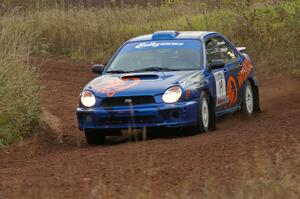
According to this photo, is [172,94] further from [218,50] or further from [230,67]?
[218,50]

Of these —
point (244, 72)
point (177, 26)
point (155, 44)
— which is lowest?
point (177, 26)

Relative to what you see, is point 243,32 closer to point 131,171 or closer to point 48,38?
point 48,38

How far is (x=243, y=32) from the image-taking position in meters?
25.0

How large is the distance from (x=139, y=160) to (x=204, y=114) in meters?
3.07

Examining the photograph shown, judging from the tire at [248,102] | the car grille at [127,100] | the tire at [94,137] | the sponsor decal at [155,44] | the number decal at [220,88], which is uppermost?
the sponsor decal at [155,44]

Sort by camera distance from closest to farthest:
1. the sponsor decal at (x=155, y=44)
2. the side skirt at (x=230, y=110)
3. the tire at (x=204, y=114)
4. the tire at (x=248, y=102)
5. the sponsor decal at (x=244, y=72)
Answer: the tire at (x=204, y=114) → the side skirt at (x=230, y=110) → the sponsor decal at (x=155, y=44) → the sponsor decal at (x=244, y=72) → the tire at (x=248, y=102)

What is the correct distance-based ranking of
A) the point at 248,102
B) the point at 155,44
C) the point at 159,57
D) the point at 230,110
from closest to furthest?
1. the point at 159,57
2. the point at 155,44
3. the point at 230,110
4. the point at 248,102

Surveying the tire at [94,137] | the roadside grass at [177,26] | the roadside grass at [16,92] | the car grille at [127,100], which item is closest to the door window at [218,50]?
the car grille at [127,100]

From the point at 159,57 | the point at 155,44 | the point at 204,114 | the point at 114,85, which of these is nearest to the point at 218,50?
the point at 155,44

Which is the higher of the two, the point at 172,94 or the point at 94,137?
the point at 172,94

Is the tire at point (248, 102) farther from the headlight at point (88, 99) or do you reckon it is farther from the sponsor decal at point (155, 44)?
the headlight at point (88, 99)

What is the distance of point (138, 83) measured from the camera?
1240 cm

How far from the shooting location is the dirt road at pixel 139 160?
8203mm

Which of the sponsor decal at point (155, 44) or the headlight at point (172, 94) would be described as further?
the sponsor decal at point (155, 44)
